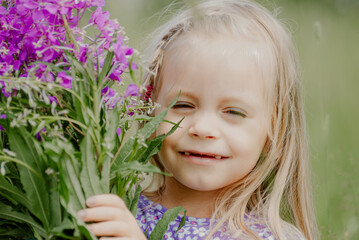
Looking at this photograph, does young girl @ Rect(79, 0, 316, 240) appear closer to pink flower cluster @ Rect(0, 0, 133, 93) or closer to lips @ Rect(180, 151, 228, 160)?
lips @ Rect(180, 151, 228, 160)

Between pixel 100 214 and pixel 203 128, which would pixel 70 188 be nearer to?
pixel 100 214

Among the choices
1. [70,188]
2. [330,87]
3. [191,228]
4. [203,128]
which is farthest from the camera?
[330,87]

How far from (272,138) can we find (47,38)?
0.94 meters

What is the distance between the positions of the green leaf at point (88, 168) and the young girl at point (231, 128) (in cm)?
46

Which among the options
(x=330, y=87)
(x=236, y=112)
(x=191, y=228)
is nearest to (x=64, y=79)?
(x=236, y=112)

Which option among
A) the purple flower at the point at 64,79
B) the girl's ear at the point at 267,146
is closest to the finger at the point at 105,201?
the purple flower at the point at 64,79

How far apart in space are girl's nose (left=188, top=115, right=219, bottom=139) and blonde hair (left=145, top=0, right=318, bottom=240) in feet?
0.85

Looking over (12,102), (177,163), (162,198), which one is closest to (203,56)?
(177,163)

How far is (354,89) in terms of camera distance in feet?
14.4

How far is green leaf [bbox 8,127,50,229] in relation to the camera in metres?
1.33

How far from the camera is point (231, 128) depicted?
1908 mm

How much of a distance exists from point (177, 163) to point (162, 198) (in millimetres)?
265

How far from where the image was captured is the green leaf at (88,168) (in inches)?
52.0

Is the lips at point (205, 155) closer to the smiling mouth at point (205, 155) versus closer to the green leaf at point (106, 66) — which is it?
the smiling mouth at point (205, 155)
